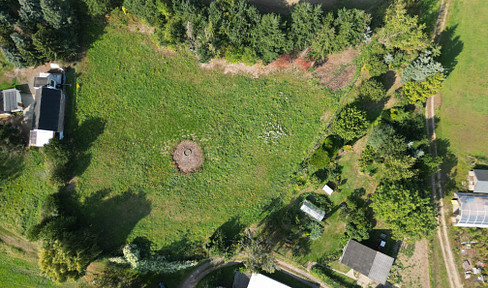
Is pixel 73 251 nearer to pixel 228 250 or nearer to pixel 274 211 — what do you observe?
pixel 228 250

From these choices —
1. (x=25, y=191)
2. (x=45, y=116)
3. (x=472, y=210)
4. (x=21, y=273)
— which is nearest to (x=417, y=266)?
(x=472, y=210)

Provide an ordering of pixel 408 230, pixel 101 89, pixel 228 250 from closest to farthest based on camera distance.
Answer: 1. pixel 408 230
2. pixel 228 250
3. pixel 101 89

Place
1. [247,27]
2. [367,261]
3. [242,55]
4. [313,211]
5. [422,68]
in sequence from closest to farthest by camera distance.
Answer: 1. [422,68]
2. [247,27]
3. [242,55]
4. [367,261]
5. [313,211]

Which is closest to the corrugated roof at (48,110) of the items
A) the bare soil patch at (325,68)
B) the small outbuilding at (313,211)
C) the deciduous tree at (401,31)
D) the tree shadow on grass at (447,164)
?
the bare soil patch at (325,68)

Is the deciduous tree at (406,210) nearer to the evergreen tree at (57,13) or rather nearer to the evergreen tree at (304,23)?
the evergreen tree at (304,23)

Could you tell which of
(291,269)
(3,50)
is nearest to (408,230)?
(291,269)

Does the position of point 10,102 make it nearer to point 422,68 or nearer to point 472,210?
point 422,68
